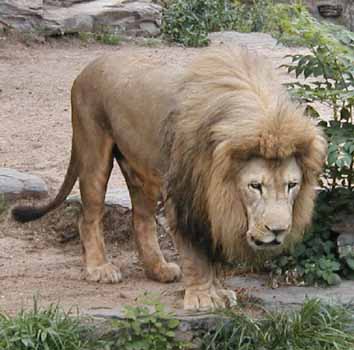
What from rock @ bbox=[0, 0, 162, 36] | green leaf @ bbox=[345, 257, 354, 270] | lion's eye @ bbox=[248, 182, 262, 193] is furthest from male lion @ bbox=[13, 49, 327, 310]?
rock @ bbox=[0, 0, 162, 36]

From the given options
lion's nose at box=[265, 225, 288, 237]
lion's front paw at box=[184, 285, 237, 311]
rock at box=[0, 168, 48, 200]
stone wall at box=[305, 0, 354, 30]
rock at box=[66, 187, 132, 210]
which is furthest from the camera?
stone wall at box=[305, 0, 354, 30]

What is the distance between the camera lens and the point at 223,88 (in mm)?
5027

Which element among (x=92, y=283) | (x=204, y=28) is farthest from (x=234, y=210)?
(x=204, y=28)

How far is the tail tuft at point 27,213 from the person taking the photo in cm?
670

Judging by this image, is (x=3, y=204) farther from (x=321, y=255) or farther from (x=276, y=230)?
(x=276, y=230)

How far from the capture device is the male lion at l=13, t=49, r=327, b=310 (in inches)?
187

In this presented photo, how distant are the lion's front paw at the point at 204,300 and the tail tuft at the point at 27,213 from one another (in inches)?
63.7

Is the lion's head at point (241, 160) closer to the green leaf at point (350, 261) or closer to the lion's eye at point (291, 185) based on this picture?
the lion's eye at point (291, 185)

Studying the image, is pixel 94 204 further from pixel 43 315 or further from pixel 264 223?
pixel 264 223

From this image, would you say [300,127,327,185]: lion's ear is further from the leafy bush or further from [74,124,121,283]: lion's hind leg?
[74,124,121,283]: lion's hind leg

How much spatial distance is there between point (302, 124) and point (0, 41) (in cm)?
906

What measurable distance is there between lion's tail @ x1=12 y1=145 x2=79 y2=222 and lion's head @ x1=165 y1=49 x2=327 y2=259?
144 centimetres

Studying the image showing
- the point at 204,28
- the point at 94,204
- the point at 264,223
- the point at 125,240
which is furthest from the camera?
the point at 204,28

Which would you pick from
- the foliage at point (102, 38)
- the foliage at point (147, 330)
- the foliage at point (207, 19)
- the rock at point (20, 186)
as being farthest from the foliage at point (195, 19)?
the foliage at point (147, 330)
